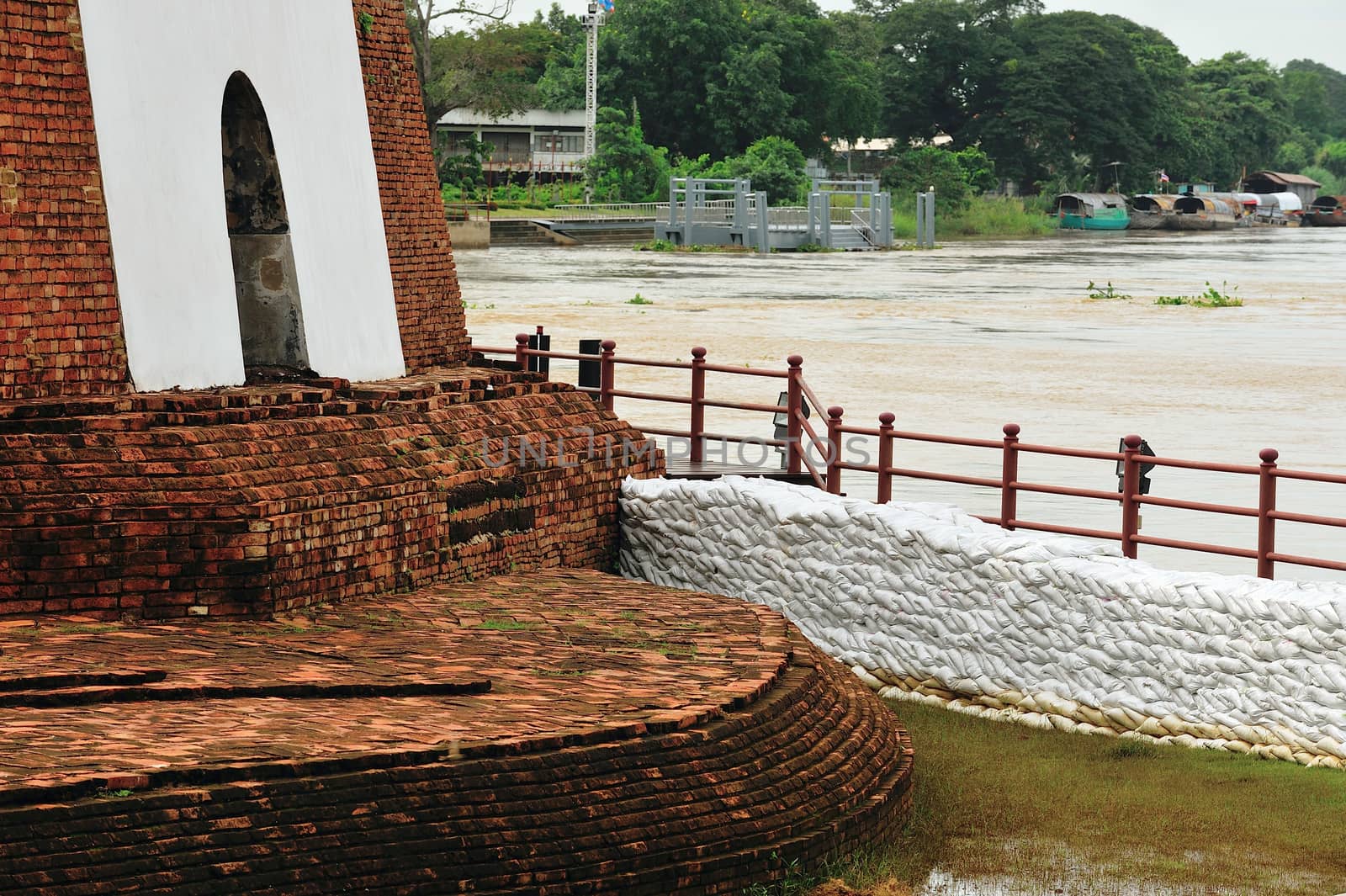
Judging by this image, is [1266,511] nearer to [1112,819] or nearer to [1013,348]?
[1112,819]

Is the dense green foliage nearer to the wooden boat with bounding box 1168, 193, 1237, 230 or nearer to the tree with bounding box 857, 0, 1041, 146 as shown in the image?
the tree with bounding box 857, 0, 1041, 146

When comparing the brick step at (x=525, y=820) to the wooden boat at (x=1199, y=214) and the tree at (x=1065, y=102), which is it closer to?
the wooden boat at (x=1199, y=214)

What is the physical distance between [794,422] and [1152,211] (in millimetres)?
77631

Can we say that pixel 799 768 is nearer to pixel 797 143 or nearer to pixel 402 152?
pixel 402 152

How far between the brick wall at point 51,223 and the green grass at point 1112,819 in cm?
460

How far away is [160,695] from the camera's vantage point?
6898 millimetres

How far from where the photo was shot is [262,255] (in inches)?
438

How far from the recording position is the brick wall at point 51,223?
9000 mm

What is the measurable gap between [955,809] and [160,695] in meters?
3.78

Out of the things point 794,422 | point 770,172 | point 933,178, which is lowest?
point 933,178

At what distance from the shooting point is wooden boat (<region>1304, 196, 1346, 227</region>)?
102562 mm

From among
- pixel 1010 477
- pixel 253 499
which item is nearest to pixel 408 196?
pixel 1010 477

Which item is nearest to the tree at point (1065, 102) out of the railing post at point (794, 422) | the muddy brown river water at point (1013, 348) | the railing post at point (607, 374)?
the muddy brown river water at point (1013, 348)

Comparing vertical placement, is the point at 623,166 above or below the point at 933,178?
above
